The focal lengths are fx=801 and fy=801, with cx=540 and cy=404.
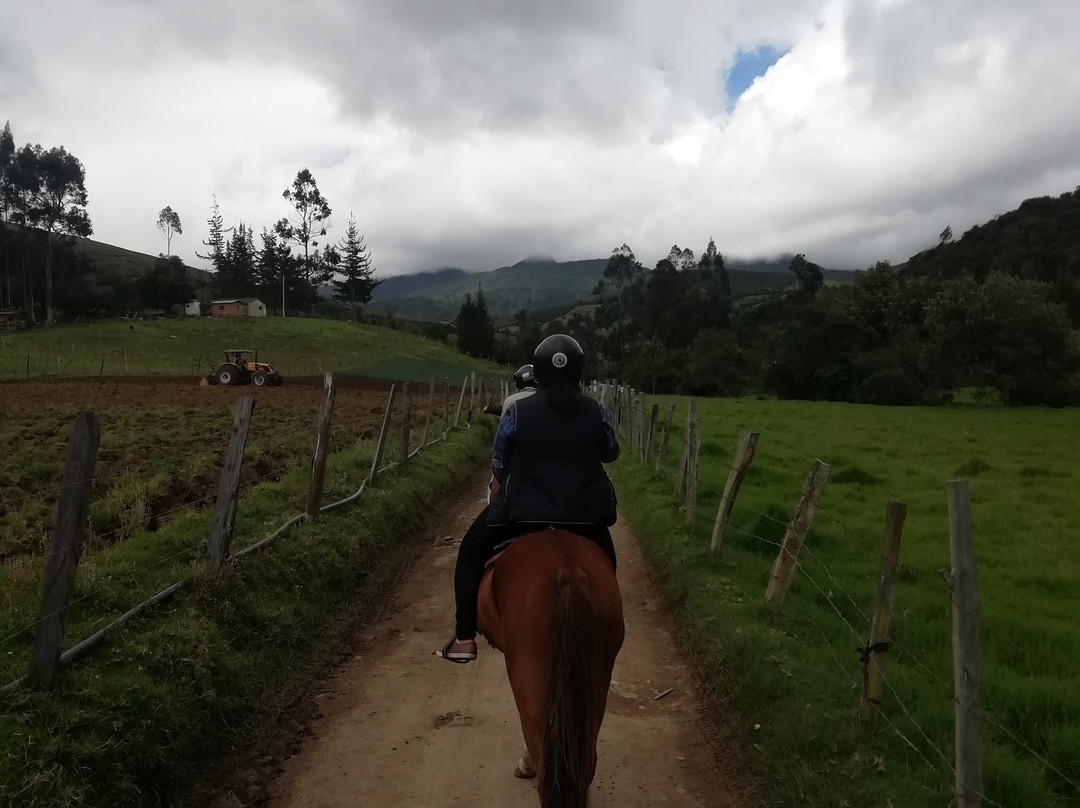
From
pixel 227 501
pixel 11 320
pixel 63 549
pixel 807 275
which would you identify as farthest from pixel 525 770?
pixel 807 275

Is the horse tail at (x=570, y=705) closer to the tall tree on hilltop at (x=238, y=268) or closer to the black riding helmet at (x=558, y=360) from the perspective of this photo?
the black riding helmet at (x=558, y=360)

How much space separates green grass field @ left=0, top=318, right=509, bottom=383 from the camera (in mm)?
42812

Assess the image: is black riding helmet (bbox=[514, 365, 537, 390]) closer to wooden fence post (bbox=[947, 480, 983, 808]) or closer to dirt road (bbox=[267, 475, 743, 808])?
dirt road (bbox=[267, 475, 743, 808])

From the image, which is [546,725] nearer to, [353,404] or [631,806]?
[631,806]

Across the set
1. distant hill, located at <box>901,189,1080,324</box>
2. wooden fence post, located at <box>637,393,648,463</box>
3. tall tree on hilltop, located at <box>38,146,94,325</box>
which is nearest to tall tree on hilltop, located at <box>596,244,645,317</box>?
distant hill, located at <box>901,189,1080,324</box>

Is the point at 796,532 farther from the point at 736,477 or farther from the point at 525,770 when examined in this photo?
the point at 525,770

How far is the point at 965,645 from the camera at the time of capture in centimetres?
324

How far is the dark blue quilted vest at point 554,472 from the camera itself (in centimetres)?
371

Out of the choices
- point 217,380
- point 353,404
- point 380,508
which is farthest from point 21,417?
point 217,380

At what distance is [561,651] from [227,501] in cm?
381

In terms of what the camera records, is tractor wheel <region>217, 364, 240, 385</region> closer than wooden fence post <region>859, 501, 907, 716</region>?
No

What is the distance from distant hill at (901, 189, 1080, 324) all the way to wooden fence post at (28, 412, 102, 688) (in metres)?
64.8

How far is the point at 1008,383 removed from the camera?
1463 inches

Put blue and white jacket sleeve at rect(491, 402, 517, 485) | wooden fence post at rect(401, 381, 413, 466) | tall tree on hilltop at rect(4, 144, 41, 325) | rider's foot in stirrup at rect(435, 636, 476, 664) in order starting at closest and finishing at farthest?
blue and white jacket sleeve at rect(491, 402, 517, 485) < rider's foot in stirrup at rect(435, 636, 476, 664) < wooden fence post at rect(401, 381, 413, 466) < tall tree on hilltop at rect(4, 144, 41, 325)
